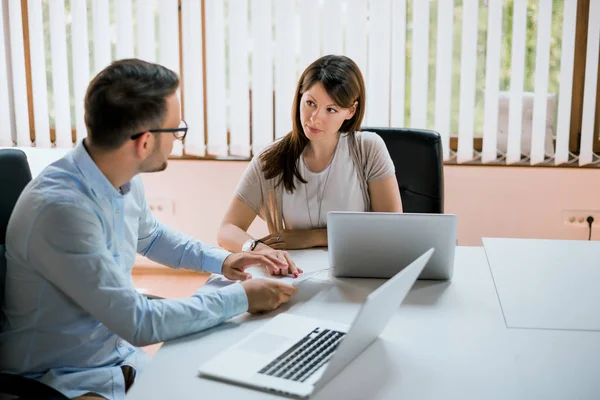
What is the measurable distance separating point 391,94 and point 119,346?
242cm

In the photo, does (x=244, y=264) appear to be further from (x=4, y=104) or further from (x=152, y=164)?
(x=4, y=104)

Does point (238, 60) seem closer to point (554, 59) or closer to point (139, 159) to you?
point (554, 59)

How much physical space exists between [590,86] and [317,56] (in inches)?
52.2

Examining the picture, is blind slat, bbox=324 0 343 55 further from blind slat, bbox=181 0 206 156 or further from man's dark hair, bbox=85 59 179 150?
man's dark hair, bbox=85 59 179 150

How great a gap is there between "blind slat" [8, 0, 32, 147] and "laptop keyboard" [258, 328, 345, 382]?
9.84 feet

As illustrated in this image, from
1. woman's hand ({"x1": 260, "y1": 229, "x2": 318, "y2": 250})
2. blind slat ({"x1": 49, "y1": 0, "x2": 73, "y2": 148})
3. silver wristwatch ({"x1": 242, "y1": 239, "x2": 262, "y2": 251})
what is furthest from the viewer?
blind slat ({"x1": 49, "y1": 0, "x2": 73, "y2": 148})

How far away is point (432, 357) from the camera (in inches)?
57.0

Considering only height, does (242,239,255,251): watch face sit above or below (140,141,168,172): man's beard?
below

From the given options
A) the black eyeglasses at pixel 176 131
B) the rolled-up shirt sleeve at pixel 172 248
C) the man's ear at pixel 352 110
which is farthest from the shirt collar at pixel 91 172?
the man's ear at pixel 352 110

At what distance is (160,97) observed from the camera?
158cm

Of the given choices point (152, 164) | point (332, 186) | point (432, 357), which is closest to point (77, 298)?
point (152, 164)

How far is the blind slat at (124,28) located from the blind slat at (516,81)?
6.27 ft

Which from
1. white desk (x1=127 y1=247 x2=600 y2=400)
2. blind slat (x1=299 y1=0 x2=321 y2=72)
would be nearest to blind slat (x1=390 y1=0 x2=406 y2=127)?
blind slat (x1=299 y1=0 x2=321 y2=72)

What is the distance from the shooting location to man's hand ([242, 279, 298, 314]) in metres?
1.64
